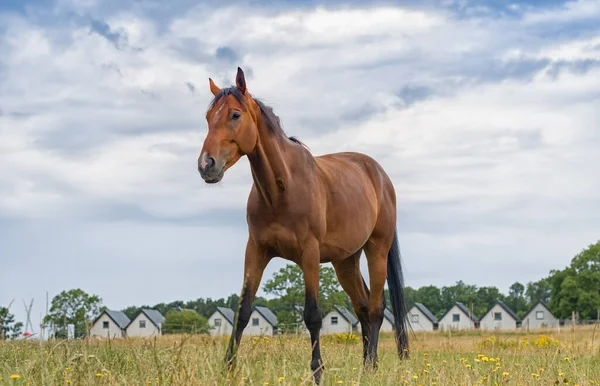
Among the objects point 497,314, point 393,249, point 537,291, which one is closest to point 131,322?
point 497,314

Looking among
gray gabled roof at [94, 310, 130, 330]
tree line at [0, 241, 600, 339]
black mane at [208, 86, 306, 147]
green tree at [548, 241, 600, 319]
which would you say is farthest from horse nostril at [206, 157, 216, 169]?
gray gabled roof at [94, 310, 130, 330]

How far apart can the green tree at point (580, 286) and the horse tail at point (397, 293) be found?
78526 millimetres

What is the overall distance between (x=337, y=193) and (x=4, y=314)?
12.6 ft

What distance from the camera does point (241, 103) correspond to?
745cm

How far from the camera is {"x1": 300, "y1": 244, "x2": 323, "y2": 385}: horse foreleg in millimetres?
7535

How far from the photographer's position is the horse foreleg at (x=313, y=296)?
7535 millimetres

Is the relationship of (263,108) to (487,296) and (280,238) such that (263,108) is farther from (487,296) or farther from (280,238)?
(487,296)

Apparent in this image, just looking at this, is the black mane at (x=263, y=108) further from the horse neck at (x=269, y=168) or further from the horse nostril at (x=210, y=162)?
the horse nostril at (x=210, y=162)

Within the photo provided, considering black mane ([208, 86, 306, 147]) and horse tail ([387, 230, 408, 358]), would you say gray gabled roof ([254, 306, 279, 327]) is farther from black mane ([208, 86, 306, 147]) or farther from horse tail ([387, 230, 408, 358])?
black mane ([208, 86, 306, 147])

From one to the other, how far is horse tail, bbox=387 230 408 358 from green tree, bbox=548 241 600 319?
258 feet

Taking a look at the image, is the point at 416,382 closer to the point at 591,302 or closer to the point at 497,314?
the point at 591,302

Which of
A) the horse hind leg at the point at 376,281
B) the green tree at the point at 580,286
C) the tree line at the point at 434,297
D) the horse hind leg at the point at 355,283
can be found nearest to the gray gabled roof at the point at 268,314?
the tree line at the point at 434,297

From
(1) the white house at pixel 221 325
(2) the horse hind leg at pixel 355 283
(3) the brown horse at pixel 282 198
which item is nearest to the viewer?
(1) the white house at pixel 221 325

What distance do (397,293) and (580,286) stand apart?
82242 mm
